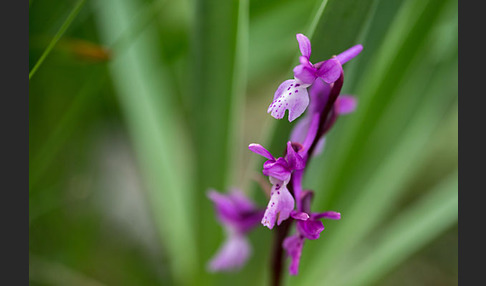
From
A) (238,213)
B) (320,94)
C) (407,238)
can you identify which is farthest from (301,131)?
(407,238)

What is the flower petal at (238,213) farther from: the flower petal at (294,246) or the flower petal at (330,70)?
the flower petal at (330,70)

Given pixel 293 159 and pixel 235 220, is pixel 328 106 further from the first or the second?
pixel 235 220

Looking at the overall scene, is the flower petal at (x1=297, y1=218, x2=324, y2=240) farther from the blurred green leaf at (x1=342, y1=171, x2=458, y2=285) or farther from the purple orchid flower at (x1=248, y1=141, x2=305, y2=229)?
the blurred green leaf at (x1=342, y1=171, x2=458, y2=285)

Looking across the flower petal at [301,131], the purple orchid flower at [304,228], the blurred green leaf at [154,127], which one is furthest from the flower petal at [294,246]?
the blurred green leaf at [154,127]

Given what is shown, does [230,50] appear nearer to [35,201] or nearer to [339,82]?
[339,82]

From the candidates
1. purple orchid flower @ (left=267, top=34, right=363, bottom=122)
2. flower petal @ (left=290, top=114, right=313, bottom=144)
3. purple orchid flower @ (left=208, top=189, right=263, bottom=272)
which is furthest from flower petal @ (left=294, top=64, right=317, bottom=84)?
purple orchid flower @ (left=208, top=189, right=263, bottom=272)

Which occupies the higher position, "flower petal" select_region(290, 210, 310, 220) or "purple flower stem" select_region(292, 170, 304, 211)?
"purple flower stem" select_region(292, 170, 304, 211)
